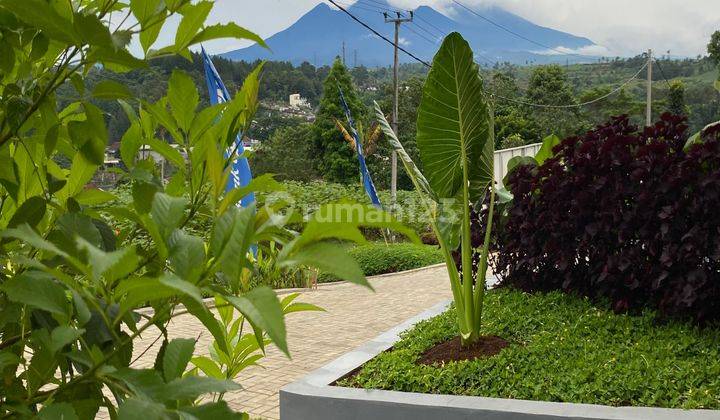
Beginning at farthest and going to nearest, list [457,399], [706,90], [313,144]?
[706,90], [313,144], [457,399]

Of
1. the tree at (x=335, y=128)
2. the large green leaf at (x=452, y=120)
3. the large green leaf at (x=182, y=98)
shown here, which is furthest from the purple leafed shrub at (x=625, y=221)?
the tree at (x=335, y=128)

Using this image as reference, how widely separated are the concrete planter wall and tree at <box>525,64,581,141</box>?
154ft

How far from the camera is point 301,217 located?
66 centimetres

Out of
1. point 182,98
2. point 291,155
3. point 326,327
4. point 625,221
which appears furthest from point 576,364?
point 291,155

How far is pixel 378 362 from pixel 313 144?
36.1 m

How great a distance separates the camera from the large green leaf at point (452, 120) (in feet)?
13.8

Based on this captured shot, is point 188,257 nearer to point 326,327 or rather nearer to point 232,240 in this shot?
point 232,240

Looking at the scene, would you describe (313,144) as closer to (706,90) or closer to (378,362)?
(378,362)

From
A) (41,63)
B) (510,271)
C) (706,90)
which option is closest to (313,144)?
(510,271)

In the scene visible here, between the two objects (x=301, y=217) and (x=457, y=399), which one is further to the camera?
(x=457, y=399)

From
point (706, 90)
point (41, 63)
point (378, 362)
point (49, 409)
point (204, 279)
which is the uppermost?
point (706, 90)

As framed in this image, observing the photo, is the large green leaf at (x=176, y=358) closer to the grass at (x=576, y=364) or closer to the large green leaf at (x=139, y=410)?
the large green leaf at (x=139, y=410)

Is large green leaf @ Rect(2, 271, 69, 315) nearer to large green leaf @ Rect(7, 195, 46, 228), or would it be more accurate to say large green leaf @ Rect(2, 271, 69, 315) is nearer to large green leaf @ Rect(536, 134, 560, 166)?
large green leaf @ Rect(7, 195, 46, 228)

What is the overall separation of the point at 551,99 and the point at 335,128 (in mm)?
20349
